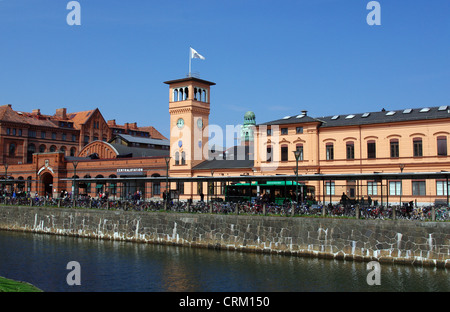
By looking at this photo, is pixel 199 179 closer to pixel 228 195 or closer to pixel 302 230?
pixel 228 195

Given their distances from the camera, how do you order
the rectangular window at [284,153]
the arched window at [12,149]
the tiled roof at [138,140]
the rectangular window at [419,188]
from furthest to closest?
the arched window at [12,149] → the tiled roof at [138,140] → the rectangular window at [284,153] → the rectangular window at [419,188]

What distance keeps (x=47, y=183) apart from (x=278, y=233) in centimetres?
5879

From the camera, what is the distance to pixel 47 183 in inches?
3110

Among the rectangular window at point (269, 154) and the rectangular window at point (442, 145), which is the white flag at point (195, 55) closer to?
the rectangular window at point (269, 154)

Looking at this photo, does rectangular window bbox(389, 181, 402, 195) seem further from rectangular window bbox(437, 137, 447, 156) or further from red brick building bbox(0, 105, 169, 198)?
red brick building bbox(0, 105, 169, 198)

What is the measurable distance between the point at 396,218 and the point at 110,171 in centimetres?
5177

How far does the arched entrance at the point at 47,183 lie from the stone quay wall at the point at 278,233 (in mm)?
35388

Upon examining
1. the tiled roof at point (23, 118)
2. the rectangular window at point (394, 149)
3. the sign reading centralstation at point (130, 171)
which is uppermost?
the tiled roof at point (23, 118)

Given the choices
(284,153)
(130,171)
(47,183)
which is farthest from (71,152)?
(284,153)

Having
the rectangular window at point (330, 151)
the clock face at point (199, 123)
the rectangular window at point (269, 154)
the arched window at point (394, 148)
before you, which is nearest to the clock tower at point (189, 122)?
the clock face at point (199, 123)

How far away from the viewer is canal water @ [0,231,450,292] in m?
22.5

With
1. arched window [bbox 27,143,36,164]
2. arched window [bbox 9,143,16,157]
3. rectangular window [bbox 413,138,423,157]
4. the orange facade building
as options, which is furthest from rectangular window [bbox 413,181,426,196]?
arched window [bbox 27,143,36,164]

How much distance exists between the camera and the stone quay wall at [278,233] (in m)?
26.5

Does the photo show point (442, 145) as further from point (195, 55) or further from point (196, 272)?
point (195, 55)
